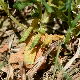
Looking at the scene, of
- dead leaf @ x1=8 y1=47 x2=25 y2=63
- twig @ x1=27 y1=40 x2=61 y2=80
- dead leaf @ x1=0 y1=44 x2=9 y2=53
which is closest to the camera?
twig @ x1=27 y1=40 x2=61 y2=80

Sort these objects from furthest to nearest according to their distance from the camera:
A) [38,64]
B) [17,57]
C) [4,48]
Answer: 1. [4,48]
2. [17,57]
3. [38,64]

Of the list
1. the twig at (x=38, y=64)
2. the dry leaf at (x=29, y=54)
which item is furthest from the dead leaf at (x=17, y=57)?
the twig at (x=38, y=64)

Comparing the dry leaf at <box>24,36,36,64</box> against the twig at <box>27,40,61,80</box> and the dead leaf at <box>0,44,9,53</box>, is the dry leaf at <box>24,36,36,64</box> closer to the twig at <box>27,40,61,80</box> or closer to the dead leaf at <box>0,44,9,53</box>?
the twig at <box>27,40,61,80</box>

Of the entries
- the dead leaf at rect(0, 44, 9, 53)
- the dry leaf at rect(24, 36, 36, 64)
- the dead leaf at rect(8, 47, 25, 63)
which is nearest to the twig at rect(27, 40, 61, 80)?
the dry leaf at rect(24, 36, 36, 64)

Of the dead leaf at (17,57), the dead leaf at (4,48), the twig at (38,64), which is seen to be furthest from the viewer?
the dead leaf at (4,48)

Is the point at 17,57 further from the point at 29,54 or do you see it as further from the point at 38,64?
the point at 38,64

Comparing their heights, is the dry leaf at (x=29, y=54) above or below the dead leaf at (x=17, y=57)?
above

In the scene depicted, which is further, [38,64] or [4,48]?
[4,48]

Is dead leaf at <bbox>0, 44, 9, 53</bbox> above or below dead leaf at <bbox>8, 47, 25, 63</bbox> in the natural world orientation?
above

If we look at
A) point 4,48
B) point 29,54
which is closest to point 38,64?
point 29,54

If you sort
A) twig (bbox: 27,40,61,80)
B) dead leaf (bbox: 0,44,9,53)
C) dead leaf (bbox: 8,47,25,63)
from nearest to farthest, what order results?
twig (bbox: 27,40,61,80)
dead leaf (bbox: 8,47,25,63)
dead leaf (bbox: 0,44,9,53)

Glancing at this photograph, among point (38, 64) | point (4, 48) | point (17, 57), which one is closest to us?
point (38, 64)

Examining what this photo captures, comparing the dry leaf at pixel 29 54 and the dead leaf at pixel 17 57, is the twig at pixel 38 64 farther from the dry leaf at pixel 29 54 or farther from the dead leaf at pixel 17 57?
the dead leaf at pixel 17 57
